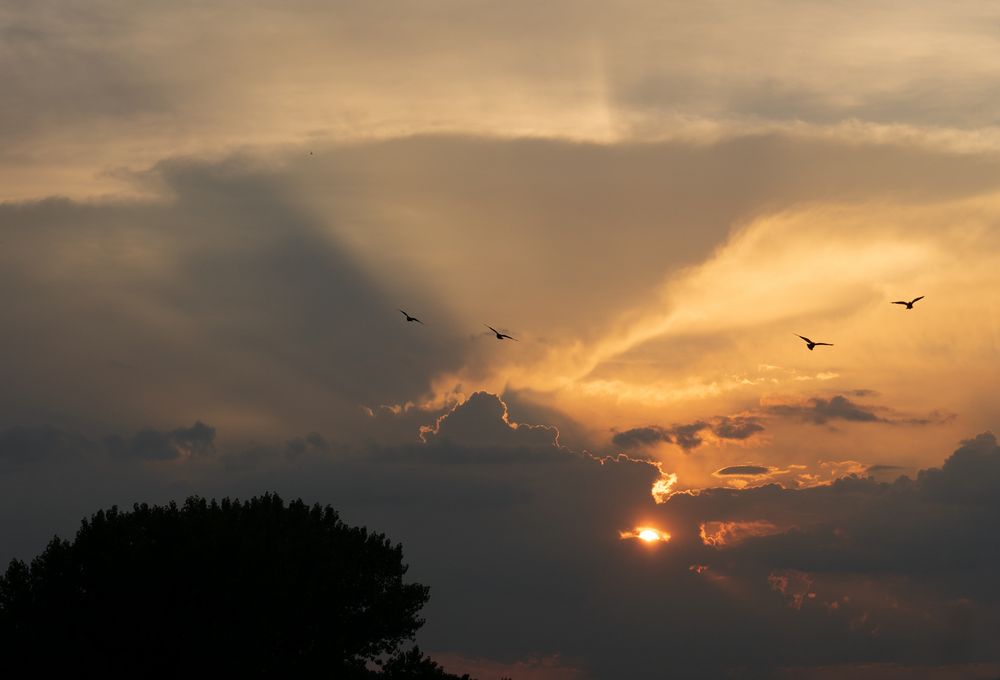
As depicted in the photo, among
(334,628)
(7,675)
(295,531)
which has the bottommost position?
(7,675)

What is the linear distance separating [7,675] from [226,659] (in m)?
12.2

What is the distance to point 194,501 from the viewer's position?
79.6m

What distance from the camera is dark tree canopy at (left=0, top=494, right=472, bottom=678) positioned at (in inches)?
2827

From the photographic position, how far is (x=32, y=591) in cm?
7631

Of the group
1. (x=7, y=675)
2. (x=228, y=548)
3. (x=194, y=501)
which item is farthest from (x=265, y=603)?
(x=7, y=675)

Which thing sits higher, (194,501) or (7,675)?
(194,501)

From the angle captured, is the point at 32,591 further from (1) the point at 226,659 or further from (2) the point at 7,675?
(1) the point at 226,659

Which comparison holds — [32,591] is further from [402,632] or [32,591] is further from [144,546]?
[402,632]

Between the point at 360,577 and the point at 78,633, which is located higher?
the point at 360,577

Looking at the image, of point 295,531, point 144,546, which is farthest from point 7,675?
point 295,531

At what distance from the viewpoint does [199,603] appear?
7350 centimetres

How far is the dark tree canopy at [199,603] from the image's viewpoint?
71812 millimetres

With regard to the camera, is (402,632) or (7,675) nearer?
(7,675)

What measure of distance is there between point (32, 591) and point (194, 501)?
33.3 ft
